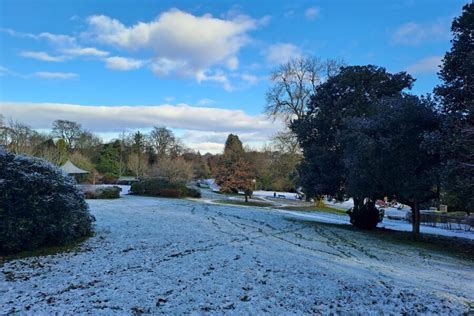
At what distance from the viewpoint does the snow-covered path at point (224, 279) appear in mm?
4418

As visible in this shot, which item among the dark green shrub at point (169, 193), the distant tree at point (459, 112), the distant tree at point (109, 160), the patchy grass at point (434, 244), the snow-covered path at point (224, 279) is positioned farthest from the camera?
the distant tree at point (109, 160)

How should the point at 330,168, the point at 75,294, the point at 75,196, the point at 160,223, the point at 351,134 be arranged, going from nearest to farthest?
the point at 75,294 → the point at 75,196 → the point at 160,223 → the point at 351,134 → the point at 330,168

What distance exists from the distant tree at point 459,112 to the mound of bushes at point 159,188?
19668 millimetres

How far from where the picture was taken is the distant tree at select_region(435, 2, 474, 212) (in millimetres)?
9582

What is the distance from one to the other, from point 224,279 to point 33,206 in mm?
4464

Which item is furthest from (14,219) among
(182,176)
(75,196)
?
(182,176)

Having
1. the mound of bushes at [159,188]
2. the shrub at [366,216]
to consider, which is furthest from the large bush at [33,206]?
the mound of bushes at [159,188]

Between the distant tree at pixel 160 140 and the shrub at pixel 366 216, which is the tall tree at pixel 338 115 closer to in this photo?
the shrub at pixel 366 216

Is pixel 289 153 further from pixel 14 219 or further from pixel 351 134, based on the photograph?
pixel 14 219

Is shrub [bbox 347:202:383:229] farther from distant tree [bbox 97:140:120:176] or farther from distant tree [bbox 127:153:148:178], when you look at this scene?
distant tree [bbox 97:140:120:176]

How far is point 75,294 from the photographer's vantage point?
15.1ft

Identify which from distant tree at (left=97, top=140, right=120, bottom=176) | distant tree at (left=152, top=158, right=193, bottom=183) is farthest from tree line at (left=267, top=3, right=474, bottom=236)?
distant tree at (left=97, top=140, right=120, bottom=176)

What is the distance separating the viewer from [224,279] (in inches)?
217

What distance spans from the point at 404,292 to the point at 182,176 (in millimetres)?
32173
